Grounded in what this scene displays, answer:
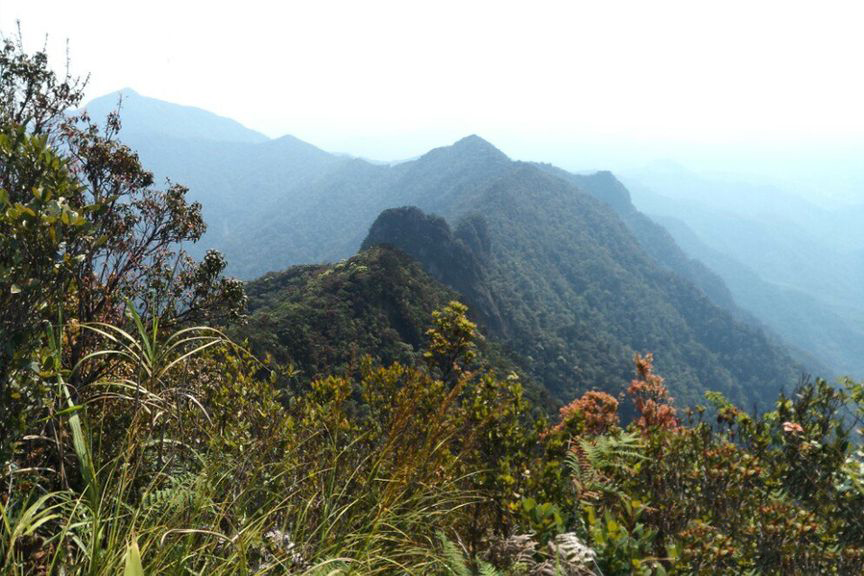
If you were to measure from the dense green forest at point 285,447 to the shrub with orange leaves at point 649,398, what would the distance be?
31 millimetres

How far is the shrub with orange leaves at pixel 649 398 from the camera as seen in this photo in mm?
4852

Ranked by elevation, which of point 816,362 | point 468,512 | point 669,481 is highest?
point 669,481

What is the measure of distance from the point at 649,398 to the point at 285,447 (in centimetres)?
377

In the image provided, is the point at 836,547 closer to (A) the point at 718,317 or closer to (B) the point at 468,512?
(B) the point at 468,512

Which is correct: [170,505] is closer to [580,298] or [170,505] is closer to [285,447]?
[285,447]

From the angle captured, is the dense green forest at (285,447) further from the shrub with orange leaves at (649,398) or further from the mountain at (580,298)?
the mountain at (580,298)

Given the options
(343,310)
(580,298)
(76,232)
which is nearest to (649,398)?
(76,232)

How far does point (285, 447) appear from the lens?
122 inches

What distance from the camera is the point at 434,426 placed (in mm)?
2463

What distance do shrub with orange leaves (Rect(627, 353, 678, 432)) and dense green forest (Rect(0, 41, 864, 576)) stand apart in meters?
0.03

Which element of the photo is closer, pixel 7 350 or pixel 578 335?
pixel 7 350

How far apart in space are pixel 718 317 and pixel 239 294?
135061 mm

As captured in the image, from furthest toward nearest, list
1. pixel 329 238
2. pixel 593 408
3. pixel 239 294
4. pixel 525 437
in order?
pixel 329 238, pixel 239 294, pixel 593 408, pixel 525 437

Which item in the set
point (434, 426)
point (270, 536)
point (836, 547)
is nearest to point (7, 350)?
point (270, 536)
